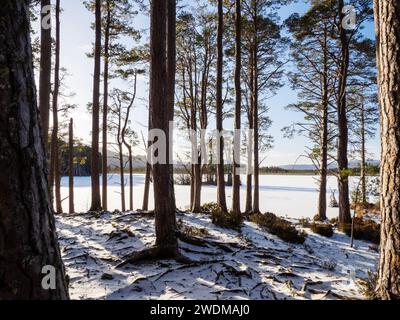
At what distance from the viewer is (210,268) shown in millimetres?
5004

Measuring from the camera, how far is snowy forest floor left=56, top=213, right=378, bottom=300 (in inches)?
160

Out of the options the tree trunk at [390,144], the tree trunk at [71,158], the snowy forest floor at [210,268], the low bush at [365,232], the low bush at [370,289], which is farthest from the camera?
the tree trunk at [71,158]

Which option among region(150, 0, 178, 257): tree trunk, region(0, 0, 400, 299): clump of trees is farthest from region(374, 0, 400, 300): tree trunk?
region(150, 0, 178, 257): tree trunk

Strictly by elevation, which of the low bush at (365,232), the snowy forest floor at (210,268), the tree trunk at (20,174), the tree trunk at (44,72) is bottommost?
the low bush at (365,232)

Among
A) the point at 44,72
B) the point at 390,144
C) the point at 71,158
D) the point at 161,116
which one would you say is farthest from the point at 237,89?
the point at 71,158

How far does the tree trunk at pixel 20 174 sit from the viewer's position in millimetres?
1091

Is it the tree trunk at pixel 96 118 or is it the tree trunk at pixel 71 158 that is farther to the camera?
the tree trunk at pixel 71 158

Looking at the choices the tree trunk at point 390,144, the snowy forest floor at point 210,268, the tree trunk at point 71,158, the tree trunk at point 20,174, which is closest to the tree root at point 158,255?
the snowy forest floor at point 210,268

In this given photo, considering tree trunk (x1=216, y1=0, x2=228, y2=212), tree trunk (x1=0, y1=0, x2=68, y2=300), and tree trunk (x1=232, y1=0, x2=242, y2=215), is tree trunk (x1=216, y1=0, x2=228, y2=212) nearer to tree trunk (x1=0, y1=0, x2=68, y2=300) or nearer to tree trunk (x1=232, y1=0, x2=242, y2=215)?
tree trunk (x1=232, y1=0, x2=242, y2=215)

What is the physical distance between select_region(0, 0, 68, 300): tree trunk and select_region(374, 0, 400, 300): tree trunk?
3086 millimetres

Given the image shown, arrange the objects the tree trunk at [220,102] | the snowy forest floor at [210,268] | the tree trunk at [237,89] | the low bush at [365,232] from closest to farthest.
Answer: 1. the snowy forest floor at [210,268]
2. the low bush at [365,232]
3. the tree trunk at [220,102]
4. the tree trunk at [237,89]

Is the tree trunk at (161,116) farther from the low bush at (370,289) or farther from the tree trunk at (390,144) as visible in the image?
the tree trunk at (390,144)

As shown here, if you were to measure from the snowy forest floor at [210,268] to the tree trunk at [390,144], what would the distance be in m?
1.41

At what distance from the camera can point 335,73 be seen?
1347 centimetres
